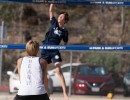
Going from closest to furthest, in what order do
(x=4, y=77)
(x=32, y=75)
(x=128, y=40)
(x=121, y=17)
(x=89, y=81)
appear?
1. (x=32, y=75)
2. (x=89, y=81)
3. (x=4, y=77)
4. (x=128, y=40)
5. (x=121, y=17)

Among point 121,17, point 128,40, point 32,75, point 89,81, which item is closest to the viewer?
point 32,75

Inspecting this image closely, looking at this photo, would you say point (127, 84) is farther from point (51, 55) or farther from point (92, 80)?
point (51, 55)

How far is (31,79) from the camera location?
316 inches

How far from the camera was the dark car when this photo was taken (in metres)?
19.7

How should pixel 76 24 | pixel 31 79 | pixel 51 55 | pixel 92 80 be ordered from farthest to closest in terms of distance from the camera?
pixel 76 24
pixel 92 80
pixel 51 55
pixel 31 79

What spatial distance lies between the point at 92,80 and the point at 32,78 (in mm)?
11750

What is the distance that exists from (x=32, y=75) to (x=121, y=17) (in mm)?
24644

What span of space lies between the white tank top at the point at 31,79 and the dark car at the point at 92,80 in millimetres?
11611

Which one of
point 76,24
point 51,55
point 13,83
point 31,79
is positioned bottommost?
point 13,83

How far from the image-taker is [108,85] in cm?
2012

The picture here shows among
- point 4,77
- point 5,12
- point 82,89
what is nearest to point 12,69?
point 4,77

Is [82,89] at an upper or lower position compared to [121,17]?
lower

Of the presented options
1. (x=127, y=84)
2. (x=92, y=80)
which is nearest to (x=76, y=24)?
(x=127, y=84)

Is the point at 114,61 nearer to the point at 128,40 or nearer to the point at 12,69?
the point at 12,69
